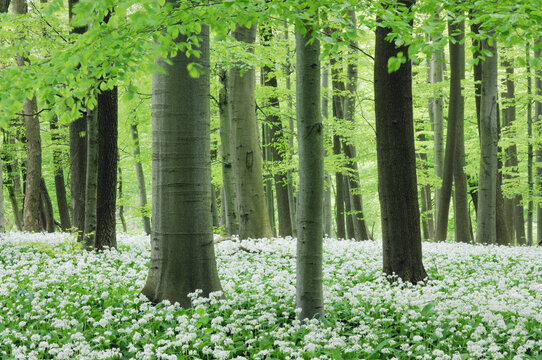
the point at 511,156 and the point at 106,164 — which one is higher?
the point at 511,156

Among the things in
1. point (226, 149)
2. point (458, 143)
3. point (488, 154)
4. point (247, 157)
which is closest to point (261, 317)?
point (247, 157)

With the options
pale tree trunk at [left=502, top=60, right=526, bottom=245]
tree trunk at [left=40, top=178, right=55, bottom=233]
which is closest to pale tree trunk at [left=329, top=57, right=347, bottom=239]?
pale tree trunk at [left=502, top=60, right=526, bottom=245]

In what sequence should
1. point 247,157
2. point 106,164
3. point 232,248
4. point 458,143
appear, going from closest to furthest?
point 106,164
point 232,248
point 247,157
point 458,143

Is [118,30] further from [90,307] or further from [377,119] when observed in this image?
[377,119]

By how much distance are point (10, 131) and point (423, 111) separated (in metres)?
18.1

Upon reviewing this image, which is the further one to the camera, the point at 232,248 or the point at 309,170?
the point at 232,248

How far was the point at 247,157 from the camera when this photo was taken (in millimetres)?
11055

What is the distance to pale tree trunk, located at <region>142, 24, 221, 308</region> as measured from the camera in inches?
219

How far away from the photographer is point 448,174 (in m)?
14.3

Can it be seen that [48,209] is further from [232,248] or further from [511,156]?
[511,156]

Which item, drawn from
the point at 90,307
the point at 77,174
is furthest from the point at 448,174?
the point at 90,307

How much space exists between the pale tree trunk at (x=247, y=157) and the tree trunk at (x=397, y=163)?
4.36 m

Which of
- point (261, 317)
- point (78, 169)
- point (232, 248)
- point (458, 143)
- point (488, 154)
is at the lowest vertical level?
point (261, 317)

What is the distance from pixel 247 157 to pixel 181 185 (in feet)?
18.1
